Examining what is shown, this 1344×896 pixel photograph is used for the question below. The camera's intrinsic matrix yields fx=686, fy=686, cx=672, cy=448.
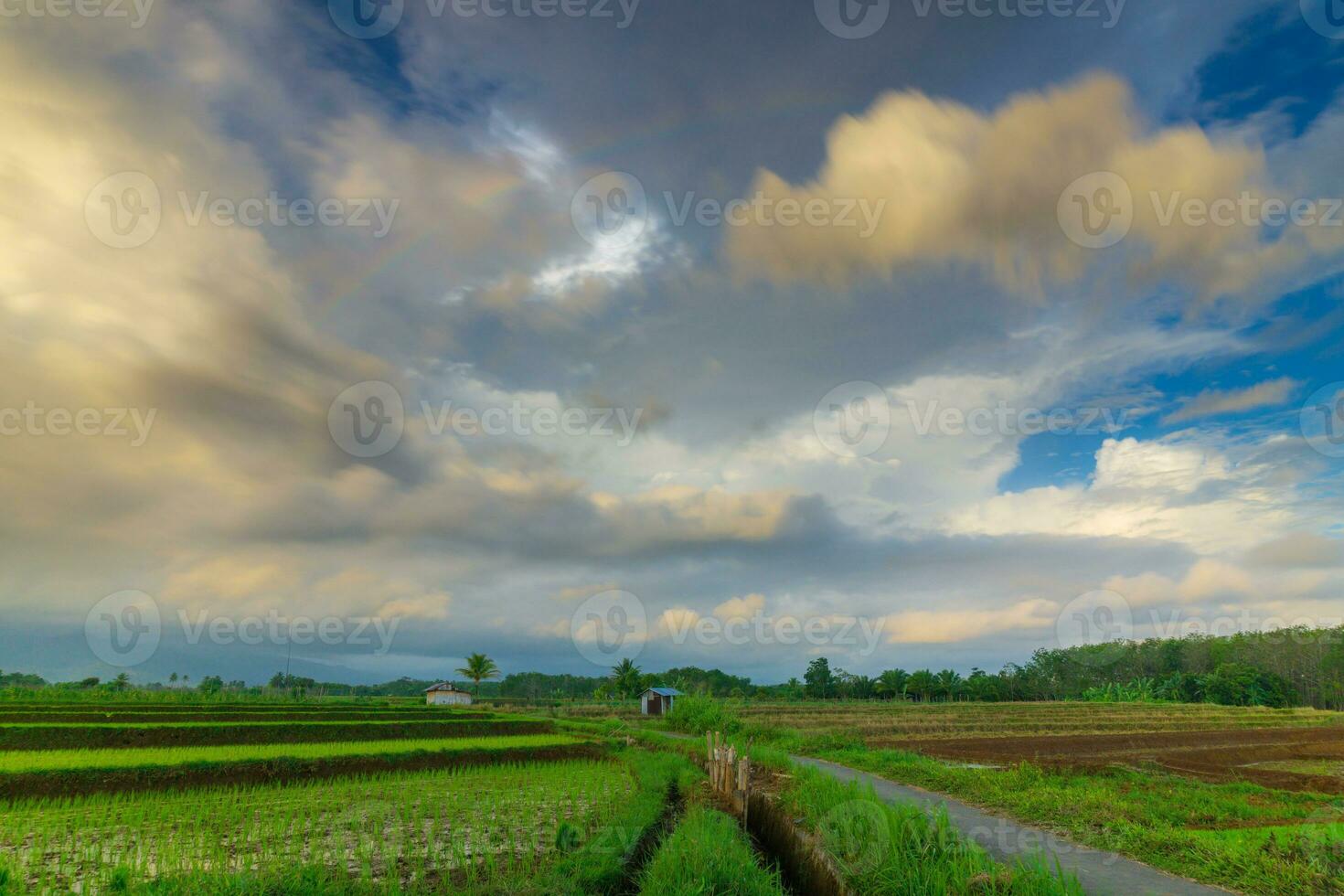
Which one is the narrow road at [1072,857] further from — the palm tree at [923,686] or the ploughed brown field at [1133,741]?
the palm tree at [923,686]

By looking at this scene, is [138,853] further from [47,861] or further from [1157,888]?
[1157,888]

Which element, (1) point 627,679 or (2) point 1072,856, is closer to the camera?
(2) point 1072,856

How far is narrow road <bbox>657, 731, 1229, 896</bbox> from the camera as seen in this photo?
755 cm

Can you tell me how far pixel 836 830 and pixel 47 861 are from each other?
10.4 meters

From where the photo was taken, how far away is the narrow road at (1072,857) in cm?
755

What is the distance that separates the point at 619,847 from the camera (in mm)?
9828

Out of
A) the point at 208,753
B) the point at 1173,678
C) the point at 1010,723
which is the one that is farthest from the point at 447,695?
the point at 1173,678

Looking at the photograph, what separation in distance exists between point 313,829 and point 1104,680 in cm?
11446

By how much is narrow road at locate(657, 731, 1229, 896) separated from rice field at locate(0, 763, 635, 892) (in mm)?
6068

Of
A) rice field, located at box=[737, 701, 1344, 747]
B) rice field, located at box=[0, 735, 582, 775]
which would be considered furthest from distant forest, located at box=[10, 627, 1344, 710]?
rice field, located at box=[0, 735, 582, 775]

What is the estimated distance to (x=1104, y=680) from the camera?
324ft

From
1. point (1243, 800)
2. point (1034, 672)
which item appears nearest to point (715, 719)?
point (1243, 800)

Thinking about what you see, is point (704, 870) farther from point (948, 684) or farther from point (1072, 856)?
point (948, 684)

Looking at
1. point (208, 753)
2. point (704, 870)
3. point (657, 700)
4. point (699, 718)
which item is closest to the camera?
point (704, 870)
